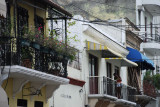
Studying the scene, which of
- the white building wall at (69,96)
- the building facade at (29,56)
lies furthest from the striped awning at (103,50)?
the building facade at (29,56)

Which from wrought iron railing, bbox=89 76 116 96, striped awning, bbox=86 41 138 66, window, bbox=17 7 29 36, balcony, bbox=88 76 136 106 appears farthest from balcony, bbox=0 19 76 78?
wrought iron railing, bbox=89 76 116 96

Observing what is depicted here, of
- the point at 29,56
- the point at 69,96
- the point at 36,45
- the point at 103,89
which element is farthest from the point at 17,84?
the point at 103,89

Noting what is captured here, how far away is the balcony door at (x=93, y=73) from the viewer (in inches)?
1187

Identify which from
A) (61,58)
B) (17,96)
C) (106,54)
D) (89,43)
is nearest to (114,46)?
(106,54)

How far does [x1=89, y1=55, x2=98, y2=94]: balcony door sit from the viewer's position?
98.9 feet

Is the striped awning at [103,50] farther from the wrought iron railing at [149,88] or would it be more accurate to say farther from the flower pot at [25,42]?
the wrought iron railing at [149,88]

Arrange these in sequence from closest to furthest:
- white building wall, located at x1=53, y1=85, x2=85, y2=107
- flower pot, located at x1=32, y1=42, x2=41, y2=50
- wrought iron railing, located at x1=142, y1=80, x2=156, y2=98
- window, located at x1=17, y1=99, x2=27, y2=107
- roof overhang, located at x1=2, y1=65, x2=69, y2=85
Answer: roof overhang, located at x1=2, y1=65, x2=69, y2=85, flower pot, located at x1=32, y1=42, x2=41, y2=50, window, located at x1=17, y1=99, x2=27, y2=107, white building wall, located at x1=53, y1=85, x2=85, y2=107, wrought iron railing, located at x1=142, y1=80, x2=156, y2=98

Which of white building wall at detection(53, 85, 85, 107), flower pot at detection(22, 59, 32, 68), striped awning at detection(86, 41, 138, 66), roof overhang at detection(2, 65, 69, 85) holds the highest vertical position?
striped awning at detection(86, 41, 138, 66)

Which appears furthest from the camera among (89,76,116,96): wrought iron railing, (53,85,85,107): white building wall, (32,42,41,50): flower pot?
(89,76,116,96): wrought iron railing

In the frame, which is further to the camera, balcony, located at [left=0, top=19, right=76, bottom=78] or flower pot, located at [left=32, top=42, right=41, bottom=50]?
flower pot, located at [left=32, top=42, right=41, bottom=50]

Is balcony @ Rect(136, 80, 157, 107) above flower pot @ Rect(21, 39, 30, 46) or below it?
below

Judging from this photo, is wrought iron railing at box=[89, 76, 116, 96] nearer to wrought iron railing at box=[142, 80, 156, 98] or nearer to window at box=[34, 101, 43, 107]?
window at box=[34, 101, 43, 107]

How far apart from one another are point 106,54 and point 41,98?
9.45m

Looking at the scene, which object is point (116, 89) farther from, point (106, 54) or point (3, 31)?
point (3, 31)
